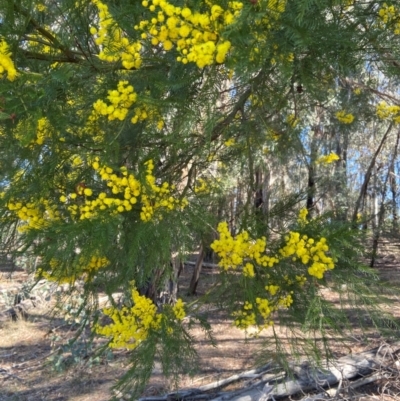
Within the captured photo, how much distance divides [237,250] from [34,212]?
1.02 metres

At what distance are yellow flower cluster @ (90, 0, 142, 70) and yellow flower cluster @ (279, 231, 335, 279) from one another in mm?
1121

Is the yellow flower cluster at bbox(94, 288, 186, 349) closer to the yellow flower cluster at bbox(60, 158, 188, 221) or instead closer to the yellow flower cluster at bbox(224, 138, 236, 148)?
the yellow flower cluster at bbox(60, 158, 188, 221)

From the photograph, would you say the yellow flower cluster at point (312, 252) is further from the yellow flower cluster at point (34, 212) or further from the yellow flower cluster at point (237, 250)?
the yellow flower cluster at point (34, 212)

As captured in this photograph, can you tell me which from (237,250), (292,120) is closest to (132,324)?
(237,250)

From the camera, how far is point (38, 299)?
31.0ft

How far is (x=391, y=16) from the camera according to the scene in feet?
7.68

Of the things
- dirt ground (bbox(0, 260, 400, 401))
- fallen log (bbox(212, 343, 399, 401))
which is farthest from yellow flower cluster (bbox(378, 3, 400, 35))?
dirt ground (bbox(0, 260, 400, 401))

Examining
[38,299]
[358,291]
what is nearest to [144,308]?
[358,291]

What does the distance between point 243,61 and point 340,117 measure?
2.85 m

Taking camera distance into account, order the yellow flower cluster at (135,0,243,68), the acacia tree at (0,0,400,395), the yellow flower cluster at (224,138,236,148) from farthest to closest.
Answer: the yellow flower cluster at (224,138,236,148)
the acacia tree at (0,0,400,395)
the yellow flower cluster at (135,0,243,68)

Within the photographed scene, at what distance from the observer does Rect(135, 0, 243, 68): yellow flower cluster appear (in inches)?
56.4

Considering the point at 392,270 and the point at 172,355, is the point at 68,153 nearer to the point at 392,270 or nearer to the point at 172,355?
the point at 172,355

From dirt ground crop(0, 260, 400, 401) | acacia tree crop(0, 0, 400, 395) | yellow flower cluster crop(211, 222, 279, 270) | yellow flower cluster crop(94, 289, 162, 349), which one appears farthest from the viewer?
dirt ground crop(0, 260, 400, 401)

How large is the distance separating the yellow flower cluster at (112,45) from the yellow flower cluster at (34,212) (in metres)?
0.81
